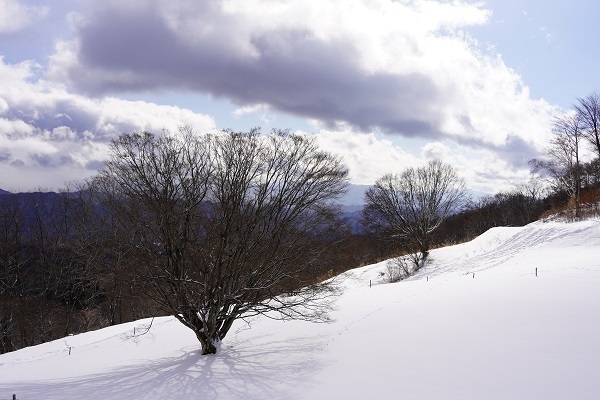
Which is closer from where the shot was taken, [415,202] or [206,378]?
[206,378]

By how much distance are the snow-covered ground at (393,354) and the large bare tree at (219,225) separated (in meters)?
1.58

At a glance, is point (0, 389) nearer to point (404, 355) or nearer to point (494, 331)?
point (404, 355)

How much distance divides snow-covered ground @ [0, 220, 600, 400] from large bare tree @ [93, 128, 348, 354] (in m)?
1.58

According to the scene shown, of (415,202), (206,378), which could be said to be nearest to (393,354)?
(206,378)

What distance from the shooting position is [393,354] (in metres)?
8.66

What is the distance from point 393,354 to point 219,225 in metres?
5.66

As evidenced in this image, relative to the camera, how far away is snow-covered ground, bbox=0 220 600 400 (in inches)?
267

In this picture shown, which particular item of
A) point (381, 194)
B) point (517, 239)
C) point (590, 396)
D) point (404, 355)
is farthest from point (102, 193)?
point (381, 194)

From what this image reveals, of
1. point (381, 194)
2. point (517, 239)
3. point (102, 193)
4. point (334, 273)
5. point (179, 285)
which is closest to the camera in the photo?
point (179, 285)

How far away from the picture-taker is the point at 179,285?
10.4 meters

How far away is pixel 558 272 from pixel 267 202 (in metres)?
10.8

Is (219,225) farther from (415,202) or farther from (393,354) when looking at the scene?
(415,202)

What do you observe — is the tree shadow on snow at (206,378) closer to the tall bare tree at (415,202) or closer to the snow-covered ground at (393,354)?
the snow-covered ground at (393,354)

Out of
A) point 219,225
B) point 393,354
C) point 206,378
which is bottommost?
point 206,378
